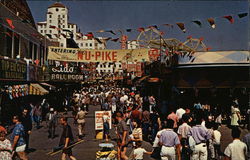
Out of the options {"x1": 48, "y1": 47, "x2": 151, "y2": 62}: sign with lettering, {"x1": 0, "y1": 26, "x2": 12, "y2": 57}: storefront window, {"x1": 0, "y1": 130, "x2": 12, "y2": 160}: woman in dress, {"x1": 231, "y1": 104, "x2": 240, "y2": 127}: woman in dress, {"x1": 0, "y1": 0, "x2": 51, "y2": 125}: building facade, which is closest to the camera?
{"x1": 0, "y1": 130, "x2": 12, "y2": 160}: woman in dress

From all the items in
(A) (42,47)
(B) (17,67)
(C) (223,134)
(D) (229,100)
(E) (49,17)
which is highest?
(E) (49,17)

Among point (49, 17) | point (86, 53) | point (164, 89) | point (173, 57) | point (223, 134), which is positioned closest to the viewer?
point (223, 134)

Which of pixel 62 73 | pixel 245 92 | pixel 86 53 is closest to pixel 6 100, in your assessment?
pixel 86 53

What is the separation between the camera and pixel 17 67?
1734 cm

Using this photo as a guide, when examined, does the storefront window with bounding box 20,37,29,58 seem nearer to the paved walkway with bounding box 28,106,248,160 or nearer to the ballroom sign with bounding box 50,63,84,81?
the ballroom sign with bounding box 50,63,84,81

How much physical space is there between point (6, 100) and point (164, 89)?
14.3 meters

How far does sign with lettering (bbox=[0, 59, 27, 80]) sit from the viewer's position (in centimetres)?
1478

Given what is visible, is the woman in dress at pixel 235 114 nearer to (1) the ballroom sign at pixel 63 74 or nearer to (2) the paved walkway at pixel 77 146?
(2) the paved walkway at pixel 77 146

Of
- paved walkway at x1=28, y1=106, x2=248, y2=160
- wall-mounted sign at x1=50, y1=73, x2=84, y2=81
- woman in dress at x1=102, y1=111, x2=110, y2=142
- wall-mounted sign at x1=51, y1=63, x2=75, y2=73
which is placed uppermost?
wall-mounted sign at x1=51, y1=63, x2=75, y2=73

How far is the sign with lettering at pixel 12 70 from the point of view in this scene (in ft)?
48.5

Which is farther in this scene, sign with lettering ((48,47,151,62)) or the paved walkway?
sign with lettering ((48,47,151,62))

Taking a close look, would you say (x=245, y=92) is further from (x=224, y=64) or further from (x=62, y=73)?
(x=62, y=73)

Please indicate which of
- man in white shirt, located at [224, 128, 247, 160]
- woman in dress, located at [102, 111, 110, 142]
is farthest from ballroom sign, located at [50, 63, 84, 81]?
man in white shirt, located at [224, 128, 247, 160]

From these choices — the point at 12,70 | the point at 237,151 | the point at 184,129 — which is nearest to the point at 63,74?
the point at 12,70
